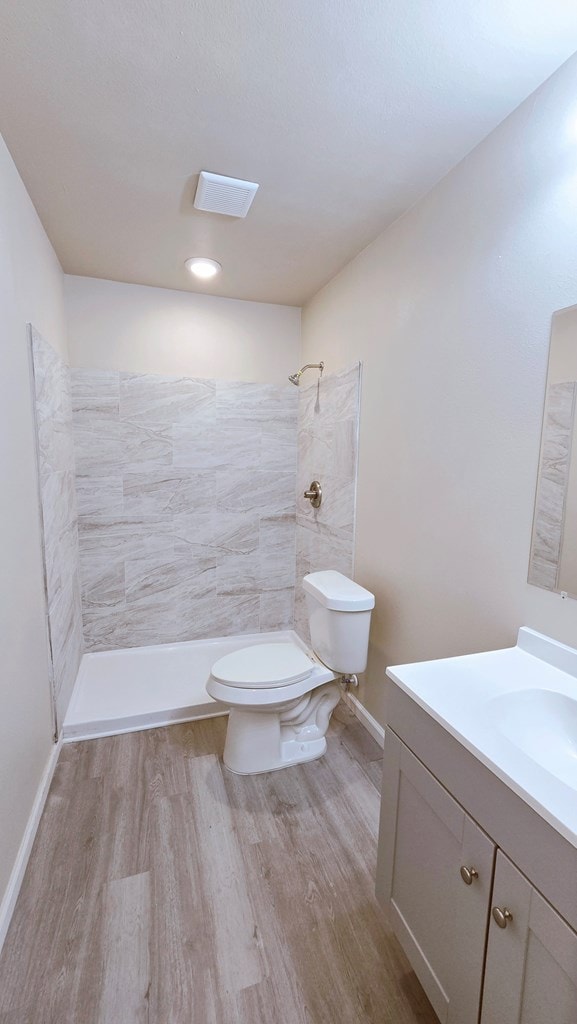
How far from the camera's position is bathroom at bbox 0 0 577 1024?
3.44 feet

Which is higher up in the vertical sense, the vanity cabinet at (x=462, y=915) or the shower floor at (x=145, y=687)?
the vanity cabinet at (x=462, y=915)

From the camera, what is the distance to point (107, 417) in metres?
2.60

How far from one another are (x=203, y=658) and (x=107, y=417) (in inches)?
65.0

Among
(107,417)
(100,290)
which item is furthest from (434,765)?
(100,290)

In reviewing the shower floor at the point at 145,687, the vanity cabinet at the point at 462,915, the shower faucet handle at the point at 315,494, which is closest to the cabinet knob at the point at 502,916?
the vanity cabinet at the point at 462,915

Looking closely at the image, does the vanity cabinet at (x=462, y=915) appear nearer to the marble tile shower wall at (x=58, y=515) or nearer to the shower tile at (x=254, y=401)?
the marble tile shower wall at (x=58, y=515)

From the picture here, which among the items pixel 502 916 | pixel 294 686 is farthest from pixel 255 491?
pixel 502 916

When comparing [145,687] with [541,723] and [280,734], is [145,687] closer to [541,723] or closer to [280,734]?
[280,734]

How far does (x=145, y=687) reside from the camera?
243 cm

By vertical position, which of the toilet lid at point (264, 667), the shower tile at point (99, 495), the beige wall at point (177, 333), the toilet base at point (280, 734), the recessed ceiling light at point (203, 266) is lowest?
the toilet base at point (280, 734)

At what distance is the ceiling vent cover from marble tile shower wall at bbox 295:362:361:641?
2.76 ft

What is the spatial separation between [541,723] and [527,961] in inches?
17.4

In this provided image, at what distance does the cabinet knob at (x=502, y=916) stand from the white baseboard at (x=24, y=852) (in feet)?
4.26

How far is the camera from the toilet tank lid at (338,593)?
1797 mm
